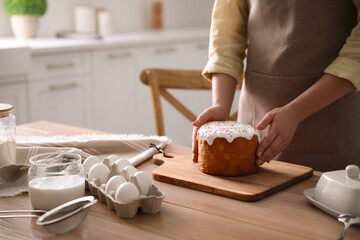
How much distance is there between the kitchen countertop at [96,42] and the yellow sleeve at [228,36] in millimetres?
1451

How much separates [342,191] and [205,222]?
0.83 feet

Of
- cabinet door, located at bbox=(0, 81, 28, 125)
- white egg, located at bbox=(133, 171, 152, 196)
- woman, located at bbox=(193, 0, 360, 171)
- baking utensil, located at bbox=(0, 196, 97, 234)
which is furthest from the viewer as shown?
cabinet door, located at bbox=(0, 81, 28, 125)

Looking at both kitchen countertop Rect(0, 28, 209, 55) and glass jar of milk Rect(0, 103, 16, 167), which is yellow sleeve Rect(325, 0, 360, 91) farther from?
kitchen countertop Rect(0, 28, 209, 55)

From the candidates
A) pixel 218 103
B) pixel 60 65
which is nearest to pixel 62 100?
pixel 60 65

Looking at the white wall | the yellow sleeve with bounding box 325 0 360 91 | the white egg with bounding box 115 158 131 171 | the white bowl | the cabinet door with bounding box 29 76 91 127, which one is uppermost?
the white wall

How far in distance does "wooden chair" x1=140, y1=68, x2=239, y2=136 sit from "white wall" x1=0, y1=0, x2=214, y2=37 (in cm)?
188

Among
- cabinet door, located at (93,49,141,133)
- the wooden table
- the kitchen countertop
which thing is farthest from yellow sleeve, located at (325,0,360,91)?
cabinet door, located at (93,49,141,133)

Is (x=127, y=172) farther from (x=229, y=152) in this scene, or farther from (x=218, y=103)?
(x=218, y=103)

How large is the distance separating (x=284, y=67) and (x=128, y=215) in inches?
30.2

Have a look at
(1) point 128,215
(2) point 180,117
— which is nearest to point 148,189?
(1) point 128,215

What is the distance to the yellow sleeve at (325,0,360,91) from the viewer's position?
4.19 ft

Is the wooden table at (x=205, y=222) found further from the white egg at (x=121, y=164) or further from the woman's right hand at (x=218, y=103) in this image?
the woman's right hand at (x=218, y=103)

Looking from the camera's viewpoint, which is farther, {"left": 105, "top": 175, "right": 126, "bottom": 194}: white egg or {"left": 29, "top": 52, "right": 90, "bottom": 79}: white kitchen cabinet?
{"left": 29, "top": 52, "right": 90, "bottom": 79}: white kitchen cabinet

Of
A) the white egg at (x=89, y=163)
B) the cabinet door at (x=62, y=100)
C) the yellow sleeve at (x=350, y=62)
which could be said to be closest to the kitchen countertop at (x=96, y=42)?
the cabinet door at (x=62, y=100)
